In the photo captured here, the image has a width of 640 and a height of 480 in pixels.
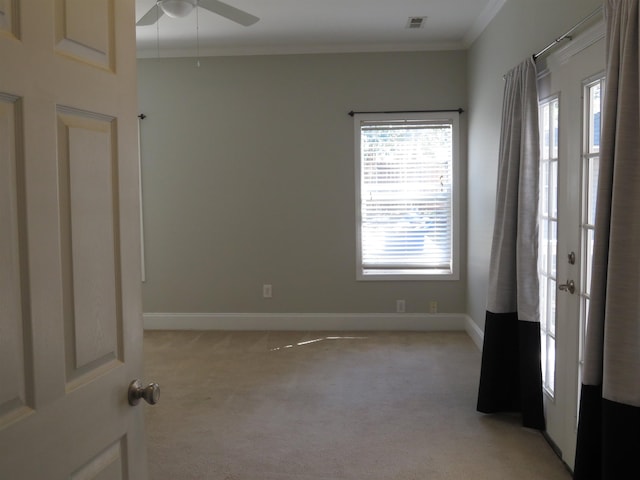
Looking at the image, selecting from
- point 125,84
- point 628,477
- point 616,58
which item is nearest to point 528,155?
point 616,58

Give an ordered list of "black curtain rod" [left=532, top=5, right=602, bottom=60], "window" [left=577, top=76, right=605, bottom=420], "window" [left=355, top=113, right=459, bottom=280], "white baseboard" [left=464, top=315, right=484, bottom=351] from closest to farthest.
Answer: "black curtain rod" [left=532, top=5, right=602, bottom=60], "window" [left=577, top=76, right=605, bottom=420], "white baseboard" [left=464, top=315, right=484, bottom=351], "window" [left=355, top=113, right=459, bottom=280]

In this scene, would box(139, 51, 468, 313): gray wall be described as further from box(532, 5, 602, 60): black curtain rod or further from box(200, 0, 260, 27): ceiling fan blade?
box(532, 5, 602, 60): black curtain rod

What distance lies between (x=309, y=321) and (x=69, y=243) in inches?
190

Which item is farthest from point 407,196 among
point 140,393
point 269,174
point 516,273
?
point 140,393

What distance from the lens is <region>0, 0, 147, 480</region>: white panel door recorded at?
1.10 m

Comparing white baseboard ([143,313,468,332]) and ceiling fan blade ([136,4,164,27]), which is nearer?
ceiling fan blade ([136,4,164,27])

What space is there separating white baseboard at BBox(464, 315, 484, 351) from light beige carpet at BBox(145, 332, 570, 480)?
0.12 meters

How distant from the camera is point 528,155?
335 centimetres

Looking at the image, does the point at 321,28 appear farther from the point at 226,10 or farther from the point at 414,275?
the point at 414,275

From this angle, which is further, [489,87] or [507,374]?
[489,87]

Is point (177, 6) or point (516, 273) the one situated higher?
point (177, 6)

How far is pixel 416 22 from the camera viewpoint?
198 inches

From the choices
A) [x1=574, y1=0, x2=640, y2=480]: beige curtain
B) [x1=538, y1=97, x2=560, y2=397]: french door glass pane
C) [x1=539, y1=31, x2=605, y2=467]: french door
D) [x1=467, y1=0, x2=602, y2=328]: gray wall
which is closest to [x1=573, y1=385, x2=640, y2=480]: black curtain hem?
[x1=574, y1=0, x2=640, y2=480]: beige curtain

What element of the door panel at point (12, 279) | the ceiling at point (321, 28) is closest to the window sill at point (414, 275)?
the ceiling at point (321, 28)
